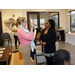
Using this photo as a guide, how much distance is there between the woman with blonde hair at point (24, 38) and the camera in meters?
1.53

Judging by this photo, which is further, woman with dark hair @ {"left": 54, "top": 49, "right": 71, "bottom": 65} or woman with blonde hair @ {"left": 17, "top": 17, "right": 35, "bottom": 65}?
woman with blonde hair @ {"left": 17, "top": 17, "right": 35, "bottom": 65}

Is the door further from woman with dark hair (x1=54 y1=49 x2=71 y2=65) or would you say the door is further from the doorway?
woman with dark hair (x1=54 y1=49 x2=71 y2=65)

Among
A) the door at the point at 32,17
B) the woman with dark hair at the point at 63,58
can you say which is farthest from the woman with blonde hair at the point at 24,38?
the door at the point at 32,17

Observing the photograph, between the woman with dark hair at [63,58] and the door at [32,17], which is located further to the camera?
the door at [32,17]

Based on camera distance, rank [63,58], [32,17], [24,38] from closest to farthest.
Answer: [63,58], [24,38], [32,17]

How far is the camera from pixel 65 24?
668 cm

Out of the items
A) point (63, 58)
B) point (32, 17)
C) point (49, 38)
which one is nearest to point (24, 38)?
point (49, 38)

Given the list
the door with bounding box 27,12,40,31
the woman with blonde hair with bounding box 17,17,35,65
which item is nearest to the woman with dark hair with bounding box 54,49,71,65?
the woman with blonde hair with bounding box 17,17,35,65

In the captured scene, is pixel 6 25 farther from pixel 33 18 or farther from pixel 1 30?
pixel 33 18

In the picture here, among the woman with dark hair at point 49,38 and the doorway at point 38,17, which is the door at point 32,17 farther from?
the woman with dark hair at point 49,38

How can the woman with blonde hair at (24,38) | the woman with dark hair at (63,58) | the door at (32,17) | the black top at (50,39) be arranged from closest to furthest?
1. the woman with dark hair at (63,58)
2. the woman with blonde hair at (24,38)
3. the black top at (50,39)
4. the door at (32,17)

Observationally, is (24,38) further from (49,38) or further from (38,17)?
(38,17)

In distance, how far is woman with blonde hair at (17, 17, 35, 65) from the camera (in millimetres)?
1530

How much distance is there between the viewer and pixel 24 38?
159 cm
